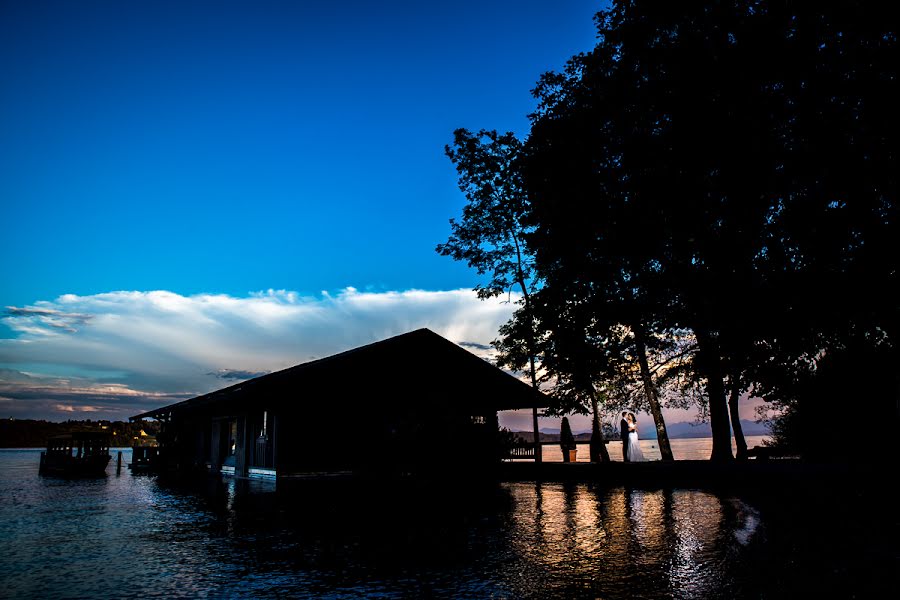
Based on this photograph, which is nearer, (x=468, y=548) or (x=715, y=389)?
(x=468, y=548)

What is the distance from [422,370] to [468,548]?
15.7m

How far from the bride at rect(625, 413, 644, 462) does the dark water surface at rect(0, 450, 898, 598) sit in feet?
35.0

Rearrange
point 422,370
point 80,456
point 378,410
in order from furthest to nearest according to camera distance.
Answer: point 80,456, point 422,370, point 378,410

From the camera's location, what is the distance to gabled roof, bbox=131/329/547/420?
821 inches

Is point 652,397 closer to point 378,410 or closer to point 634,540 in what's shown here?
point 378,410

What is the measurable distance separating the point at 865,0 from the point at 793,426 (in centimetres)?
2182

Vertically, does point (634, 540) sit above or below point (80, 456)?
above

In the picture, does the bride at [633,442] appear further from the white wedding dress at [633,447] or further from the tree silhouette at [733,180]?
the tree silhouette at [733,180]

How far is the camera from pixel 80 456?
33.7m

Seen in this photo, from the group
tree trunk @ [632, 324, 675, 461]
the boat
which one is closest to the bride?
tree trunk @ [632, 324, 675, 461]

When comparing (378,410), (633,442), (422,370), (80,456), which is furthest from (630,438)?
(80,456)

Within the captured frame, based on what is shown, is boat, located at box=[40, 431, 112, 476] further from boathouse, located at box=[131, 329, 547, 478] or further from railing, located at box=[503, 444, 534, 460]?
railing, located at box=[503, 444, 534, 460]

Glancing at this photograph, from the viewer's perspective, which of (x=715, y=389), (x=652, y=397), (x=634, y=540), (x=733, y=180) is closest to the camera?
(x=634, y=540)

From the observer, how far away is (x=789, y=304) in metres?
15.9
